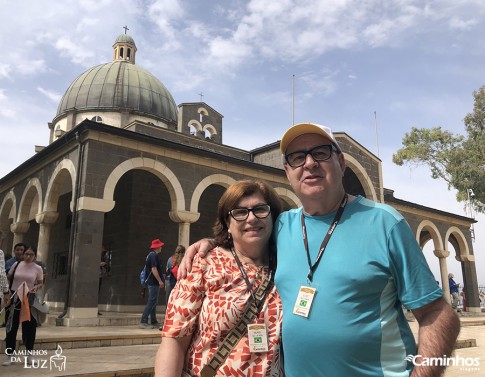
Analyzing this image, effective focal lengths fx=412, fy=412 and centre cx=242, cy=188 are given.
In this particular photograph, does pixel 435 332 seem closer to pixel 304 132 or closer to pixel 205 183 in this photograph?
pixel 304 132

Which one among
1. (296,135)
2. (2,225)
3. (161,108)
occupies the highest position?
(161,108)

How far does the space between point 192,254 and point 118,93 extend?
2455 cm

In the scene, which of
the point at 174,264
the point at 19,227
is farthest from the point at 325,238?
the point at 19,227

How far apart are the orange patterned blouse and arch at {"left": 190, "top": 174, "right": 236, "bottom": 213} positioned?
10.6 m

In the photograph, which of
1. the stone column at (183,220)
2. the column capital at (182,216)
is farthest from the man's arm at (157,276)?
→ the column capital at (182,216)

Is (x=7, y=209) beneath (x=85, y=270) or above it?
above

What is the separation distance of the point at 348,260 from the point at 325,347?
33 cm

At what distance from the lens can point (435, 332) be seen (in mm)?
1479

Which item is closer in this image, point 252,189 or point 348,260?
point 348,260

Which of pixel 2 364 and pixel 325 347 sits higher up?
pixel 325 347

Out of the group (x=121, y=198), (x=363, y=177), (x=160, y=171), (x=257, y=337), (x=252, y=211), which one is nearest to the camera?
(x=257, y=337)

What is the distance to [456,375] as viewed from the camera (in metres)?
5.55

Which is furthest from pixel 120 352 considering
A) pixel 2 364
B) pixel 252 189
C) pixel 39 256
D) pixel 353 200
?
pixel 39 256

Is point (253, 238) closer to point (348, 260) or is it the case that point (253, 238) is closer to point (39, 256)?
point (348, 260)
